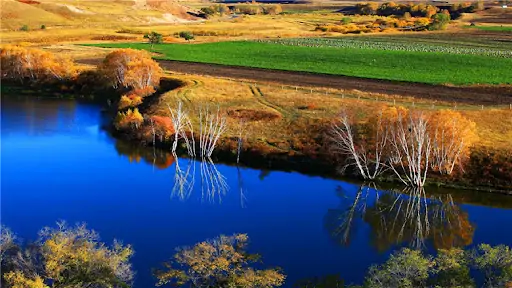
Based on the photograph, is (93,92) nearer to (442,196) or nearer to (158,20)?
(442,196)

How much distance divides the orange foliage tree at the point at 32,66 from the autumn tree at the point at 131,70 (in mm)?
8571

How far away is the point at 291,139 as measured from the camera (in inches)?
1921

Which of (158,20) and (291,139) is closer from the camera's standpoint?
(291,139)

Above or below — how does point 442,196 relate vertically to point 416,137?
below

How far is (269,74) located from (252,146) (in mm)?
31857

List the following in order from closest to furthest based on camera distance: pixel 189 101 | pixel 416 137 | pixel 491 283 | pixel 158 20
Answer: pixel 491 283
pixel 416 137
pixel 189 101
pixel 158 20

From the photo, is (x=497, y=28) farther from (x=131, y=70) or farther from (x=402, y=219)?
(x=402, y=219)

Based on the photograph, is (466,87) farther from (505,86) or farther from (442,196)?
(442,196)

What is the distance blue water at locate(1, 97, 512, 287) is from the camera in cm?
3084

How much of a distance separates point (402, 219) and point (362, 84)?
1397 inches

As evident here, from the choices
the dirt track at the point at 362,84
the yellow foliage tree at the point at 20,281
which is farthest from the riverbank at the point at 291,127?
the yellow foliage tree at the point at 20,281

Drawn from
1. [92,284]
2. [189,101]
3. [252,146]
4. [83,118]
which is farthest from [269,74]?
[92,284]

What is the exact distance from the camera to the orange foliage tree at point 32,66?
249 ft

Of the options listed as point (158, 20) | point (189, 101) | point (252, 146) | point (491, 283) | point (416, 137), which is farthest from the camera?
point (158, 20)
